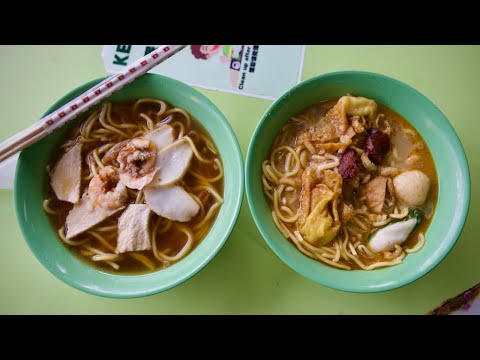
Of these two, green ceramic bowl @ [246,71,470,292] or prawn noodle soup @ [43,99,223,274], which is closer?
green ceramic bowl @ [246,71,470,292]

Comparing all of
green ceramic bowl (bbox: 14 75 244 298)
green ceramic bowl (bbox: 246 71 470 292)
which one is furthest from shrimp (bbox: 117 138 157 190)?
green ceramic bowl (bbox: 246 71 470 292)

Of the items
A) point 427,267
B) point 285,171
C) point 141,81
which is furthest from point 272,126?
point 427,267

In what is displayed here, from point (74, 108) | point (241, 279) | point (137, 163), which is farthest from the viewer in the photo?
point (241, 279)

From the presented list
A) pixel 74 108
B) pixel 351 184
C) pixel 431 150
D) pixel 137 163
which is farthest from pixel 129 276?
pixel 431 150

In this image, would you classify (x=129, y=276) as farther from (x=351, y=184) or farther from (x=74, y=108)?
(x=351, y=184)

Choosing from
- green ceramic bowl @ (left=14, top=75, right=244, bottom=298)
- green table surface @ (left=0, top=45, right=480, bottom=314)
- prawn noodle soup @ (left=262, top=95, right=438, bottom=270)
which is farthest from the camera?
green table surface @ (left=0, top=45, right=480, bottom=314)

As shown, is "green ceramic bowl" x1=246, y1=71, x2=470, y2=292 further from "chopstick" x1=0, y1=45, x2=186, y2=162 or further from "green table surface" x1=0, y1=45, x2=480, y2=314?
"chopstick" x1=0, y1=45, x2=186, y2=162
